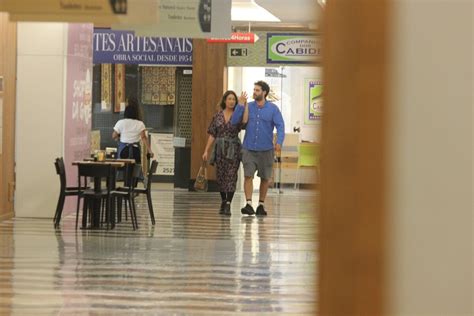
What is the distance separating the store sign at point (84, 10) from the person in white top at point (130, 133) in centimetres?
791

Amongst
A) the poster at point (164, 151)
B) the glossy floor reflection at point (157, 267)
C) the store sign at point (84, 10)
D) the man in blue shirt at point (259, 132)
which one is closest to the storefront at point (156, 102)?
the poster at point (164, 151)

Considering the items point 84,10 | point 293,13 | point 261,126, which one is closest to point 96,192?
point 261,126

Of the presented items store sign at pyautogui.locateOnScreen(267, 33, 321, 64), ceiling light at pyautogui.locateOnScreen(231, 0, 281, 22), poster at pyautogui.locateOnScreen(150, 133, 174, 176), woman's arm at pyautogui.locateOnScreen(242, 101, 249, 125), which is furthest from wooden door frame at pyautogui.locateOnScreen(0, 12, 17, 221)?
store sign at pyautogui.locateOnScreen(267, 33, 321, 64)

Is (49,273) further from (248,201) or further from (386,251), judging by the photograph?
(386,251)

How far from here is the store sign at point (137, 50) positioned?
16625 millimetres

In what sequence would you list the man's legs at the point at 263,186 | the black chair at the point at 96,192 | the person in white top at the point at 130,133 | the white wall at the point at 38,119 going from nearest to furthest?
1. the black chair at the point at 96,192
2. the white wall at the point at 38,119
3. the man's legs at the point at 263,186
4. the person in white top at the point at 130,133

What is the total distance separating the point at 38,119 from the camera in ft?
38.2

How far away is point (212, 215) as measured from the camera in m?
12.4

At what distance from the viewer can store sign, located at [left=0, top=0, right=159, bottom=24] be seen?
10.6 feet

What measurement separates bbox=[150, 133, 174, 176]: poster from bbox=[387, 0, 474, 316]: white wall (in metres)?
16.7

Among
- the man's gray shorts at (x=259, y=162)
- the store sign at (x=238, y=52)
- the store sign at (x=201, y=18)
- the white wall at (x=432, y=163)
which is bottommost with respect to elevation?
the man's gray shorts at (x=259, y=162)

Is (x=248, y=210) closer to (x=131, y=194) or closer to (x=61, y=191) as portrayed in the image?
(x=131, y=194)

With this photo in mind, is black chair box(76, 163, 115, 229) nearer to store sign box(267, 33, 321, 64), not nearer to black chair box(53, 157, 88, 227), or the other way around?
black chair box(53, 157, 88, 227)

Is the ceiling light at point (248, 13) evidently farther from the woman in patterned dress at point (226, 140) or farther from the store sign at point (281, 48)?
the woman in patterned dress at point (226, 140)
